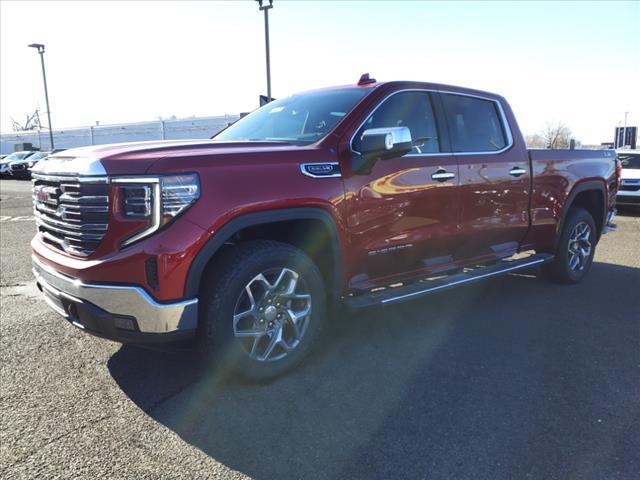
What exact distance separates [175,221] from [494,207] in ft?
10.1

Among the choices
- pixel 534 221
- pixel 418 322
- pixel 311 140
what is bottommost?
pixel 418 322

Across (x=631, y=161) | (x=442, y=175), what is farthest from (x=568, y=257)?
(x=631, y=161)

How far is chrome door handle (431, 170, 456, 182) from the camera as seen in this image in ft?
13.8

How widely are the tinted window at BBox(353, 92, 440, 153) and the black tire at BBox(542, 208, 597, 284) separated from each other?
2392 mm

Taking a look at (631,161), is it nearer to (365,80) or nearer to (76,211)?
(365,80)

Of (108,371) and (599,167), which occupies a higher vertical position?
(599,167)

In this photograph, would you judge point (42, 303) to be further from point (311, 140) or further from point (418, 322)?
point (418, 322)

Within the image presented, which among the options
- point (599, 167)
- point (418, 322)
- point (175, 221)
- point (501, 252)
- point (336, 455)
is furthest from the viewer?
point (599, 167)

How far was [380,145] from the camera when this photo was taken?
3518 millimetres

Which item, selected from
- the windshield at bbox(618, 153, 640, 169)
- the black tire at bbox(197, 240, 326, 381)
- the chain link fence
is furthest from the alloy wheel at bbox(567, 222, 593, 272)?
the chain link fence

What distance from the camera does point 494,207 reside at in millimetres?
4816

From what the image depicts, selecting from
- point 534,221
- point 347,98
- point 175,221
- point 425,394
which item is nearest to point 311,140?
point 347,98

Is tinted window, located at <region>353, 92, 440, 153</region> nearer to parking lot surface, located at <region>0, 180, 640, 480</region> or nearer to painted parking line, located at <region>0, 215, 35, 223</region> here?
parking lot surface, located at <region>0, 180, 640, 480</region>

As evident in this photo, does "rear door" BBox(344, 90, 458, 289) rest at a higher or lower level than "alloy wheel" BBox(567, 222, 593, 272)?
higher
